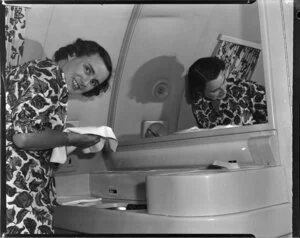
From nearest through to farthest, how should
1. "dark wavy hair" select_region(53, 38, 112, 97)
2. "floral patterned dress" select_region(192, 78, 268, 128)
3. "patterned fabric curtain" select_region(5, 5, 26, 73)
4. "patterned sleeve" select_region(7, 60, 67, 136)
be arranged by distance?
"patterned sleeve" select_region(7, 60, 67, 136) → "patterned fabric curtain" select_region(5, 5, 26, 73) → "floral patterned dress" select_region(192, 78, 268, 128) → "dark wavy hair" select_region(53, 38, 112, 97)

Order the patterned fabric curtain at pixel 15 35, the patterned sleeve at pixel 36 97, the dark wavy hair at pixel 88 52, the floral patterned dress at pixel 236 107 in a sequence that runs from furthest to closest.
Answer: the dark wavy hair at pixel 88 52, the floral patterned dress at pixel 236 107, the patterned fabric curtain at pixel 15 35, the patterned sleeve at pixel 36 97

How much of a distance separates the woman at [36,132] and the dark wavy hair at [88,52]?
0.06 m

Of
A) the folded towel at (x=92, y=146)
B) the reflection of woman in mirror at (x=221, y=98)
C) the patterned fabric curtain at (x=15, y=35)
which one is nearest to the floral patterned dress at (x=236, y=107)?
the reflection of woman in mirror at (x=221, y=98)

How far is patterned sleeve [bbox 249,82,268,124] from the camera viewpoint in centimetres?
147

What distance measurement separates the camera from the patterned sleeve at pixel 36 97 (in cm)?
128

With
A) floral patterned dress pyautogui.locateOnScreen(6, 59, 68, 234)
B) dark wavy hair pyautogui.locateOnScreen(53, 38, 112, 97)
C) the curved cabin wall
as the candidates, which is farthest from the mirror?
floral patterned dress pyautogui.locateOnScreen(6, 59, 68, 234)

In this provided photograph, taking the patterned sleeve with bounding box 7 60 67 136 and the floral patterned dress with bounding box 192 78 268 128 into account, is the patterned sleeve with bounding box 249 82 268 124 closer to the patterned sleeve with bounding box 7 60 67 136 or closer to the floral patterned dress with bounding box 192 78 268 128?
the floral patterned dress with bounding box 192 78 268 128

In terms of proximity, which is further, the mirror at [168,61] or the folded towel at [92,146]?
the mirror at [168,61]

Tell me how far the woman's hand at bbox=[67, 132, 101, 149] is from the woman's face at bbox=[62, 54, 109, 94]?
15cm

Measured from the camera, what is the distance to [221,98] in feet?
5.10

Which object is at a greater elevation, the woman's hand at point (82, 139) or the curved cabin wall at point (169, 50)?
the curved cabin wall at point (169, 50)

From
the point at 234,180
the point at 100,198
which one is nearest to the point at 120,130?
the point at 100,198

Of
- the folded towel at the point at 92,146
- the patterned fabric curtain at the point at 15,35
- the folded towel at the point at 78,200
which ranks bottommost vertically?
the folded towel at the point at 78,200

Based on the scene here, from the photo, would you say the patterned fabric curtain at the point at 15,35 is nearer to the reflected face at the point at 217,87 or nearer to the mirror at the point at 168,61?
the mirror at the point at 168,61
